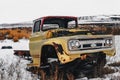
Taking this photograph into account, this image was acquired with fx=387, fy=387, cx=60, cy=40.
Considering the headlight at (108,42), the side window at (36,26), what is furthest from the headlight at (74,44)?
the side window at (36,26)

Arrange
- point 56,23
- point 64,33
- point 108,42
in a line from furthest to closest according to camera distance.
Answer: point 56,23, point 64,33, point 108,42

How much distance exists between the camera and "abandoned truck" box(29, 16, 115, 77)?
29.7 ft

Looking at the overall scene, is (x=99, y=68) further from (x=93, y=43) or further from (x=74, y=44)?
(x=74, y=44)

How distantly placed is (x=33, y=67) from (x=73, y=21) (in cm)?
228

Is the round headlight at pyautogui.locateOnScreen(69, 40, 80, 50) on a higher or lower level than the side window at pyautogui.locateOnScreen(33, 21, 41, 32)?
lower

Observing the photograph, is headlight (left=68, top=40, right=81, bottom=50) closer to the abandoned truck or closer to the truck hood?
the abandoned truck

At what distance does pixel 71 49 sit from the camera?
29.6 feet

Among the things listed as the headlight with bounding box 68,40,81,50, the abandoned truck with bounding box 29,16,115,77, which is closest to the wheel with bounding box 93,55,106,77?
the abandoned truck with bounding box 29,16,115,77

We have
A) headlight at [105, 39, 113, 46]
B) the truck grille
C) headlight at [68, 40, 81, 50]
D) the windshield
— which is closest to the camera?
headlight at [68, 40, 81, 50]

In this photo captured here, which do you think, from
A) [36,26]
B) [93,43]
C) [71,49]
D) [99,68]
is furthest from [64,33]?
[36,26]

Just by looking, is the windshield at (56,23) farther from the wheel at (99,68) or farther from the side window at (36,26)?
the wheel at (99,68)

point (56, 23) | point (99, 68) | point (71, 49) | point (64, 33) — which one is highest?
point (56, 23)

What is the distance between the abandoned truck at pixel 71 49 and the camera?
9.06 metres

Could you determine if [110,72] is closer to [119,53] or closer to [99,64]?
[99,64]
